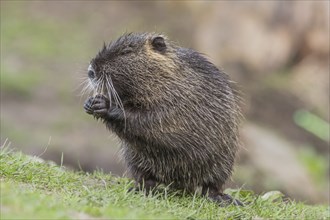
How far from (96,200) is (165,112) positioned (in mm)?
1400

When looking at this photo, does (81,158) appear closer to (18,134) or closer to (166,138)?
(18,134)

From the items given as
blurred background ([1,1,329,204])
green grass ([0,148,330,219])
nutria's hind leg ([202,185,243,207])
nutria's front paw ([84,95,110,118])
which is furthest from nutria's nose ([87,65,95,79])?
blurred background ([1,1,329,204])

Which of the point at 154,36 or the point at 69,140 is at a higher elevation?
the point at 154,36

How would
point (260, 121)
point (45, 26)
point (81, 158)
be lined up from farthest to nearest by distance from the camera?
point (45, 26), point (260, 121), point (81, 158)

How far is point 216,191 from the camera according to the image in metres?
7.55

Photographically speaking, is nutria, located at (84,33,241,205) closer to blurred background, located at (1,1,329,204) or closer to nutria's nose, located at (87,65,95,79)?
nutria's nose, located at (87,65,95,79)

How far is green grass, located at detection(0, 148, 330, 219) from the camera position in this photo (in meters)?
5.53

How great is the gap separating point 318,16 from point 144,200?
38.4 feet

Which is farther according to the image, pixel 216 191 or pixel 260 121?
pixel 260 121

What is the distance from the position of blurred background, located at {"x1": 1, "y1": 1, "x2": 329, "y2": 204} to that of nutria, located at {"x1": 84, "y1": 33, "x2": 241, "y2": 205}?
635 cm

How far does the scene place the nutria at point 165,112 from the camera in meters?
7.18

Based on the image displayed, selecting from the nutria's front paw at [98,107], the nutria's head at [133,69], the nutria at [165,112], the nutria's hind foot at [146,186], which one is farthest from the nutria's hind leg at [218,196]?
the nutria's front paw at [98,107]

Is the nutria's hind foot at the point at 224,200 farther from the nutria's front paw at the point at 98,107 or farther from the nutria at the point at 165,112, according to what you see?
the nutria's front paw at the point at 98,107

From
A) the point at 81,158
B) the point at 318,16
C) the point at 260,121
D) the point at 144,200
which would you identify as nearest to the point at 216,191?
the point at 144,200
